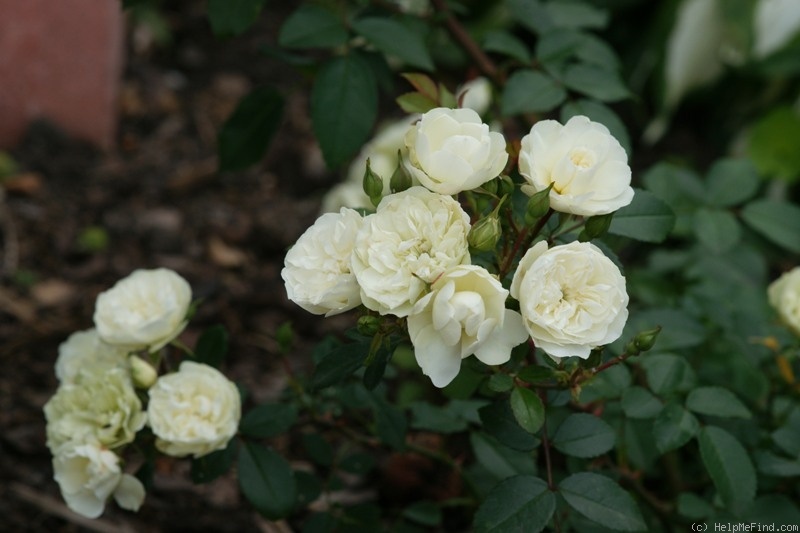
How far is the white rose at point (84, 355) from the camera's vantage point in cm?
112

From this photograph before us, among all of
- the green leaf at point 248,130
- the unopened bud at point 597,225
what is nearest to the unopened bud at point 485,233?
the unopened bud at point 597,225

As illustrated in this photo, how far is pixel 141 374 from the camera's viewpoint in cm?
103

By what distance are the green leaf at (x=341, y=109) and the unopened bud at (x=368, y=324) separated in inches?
19.1

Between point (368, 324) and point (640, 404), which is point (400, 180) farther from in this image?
point (640, 404)

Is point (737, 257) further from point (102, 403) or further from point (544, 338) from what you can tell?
point (102, 403)

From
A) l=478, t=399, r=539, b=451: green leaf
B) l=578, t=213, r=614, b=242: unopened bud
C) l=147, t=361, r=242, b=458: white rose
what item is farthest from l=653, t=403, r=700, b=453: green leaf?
l=147, t=361, r=242, b=458: white rose

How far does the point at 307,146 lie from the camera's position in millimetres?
2369

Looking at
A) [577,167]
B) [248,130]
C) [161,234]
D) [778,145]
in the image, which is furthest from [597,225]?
[778,145]

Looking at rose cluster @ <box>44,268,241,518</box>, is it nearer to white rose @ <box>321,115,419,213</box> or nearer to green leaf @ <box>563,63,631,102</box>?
white rose @ <box>321,115,419,213</box>

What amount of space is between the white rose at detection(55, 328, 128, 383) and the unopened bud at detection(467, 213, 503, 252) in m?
0.50

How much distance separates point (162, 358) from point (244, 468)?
0.56ft

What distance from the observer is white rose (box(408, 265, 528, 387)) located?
2.65 feet

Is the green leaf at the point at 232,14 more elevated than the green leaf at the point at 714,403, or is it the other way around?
the green leaf at the point at 232,14

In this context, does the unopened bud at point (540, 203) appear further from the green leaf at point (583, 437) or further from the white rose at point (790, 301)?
the white rose at point (790, 301)
